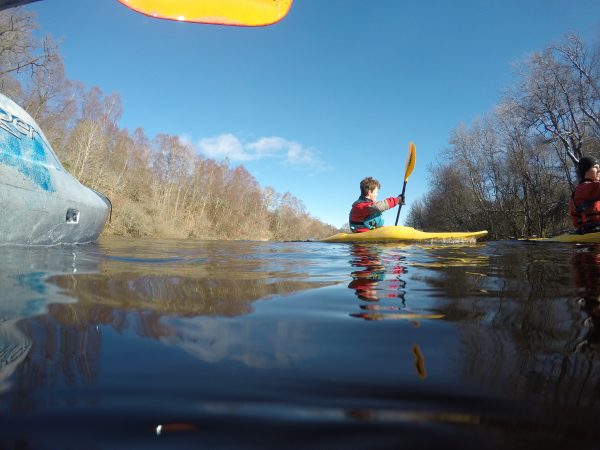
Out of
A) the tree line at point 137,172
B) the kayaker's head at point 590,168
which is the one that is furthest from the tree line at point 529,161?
the tree line at point 137,172

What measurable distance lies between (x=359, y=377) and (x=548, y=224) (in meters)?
28.1

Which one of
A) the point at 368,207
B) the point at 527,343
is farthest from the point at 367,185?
the point at 527,343

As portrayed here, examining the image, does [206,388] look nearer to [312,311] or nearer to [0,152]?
[312,311]

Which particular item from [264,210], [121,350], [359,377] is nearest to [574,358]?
[359,377]

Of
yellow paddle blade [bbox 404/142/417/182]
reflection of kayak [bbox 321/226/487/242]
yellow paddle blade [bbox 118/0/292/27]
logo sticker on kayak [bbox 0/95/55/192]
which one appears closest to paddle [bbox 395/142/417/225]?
yellow paddle blade [bbox 404/142/417/182]

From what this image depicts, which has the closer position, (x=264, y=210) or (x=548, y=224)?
(x=548, y=224)

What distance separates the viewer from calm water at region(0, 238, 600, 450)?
19.0 inches

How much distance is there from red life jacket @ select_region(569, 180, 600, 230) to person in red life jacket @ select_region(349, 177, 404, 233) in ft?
12.1

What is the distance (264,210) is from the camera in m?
57.0

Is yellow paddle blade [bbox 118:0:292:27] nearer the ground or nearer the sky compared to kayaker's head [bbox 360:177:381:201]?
nearer the sky

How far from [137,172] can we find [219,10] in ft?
126

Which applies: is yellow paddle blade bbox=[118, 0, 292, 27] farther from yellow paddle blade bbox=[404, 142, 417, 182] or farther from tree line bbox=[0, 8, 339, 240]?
tree line bbox=[0, 8, 339, 240]

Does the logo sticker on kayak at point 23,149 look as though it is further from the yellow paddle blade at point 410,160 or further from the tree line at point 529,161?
the tree line at point 529,161

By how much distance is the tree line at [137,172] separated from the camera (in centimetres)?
1853
